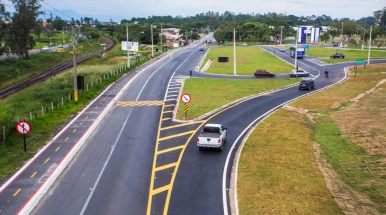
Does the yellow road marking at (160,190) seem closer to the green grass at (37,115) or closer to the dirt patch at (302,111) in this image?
the green grass at (37,115)

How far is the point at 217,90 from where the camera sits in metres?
50.8

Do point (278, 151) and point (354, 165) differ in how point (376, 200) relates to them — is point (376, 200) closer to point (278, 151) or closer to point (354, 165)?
point (354, 165)

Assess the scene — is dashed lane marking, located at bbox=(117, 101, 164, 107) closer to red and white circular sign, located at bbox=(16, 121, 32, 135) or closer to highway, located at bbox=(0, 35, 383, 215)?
highway, located at bbox=(0, 35, 383, 215)

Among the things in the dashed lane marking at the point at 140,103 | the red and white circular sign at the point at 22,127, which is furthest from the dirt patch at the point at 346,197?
the dashed lane marking at the point at 140,103

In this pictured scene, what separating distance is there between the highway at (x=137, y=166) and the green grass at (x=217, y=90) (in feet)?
6.12

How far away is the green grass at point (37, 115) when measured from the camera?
25500mm

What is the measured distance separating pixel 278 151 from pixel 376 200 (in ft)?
25.7

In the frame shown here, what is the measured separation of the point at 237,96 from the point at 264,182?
26.2m

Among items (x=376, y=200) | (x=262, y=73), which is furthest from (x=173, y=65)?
(x=376, y=200)

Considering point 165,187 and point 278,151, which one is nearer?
point 165,187

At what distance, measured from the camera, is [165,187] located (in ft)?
67.6

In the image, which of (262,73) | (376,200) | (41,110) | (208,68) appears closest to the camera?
(376,200)

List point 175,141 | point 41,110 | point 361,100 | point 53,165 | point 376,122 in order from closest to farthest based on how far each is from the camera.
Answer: point 53,165 → point 175,141 → point 376,122 → point 41,110 → point 361,100

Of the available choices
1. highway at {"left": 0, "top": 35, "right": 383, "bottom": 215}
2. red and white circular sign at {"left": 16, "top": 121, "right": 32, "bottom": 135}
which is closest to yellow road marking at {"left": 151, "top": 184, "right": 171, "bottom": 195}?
highway at {"left": 0, "top": 35, "right": 383, "bottom": 215}
